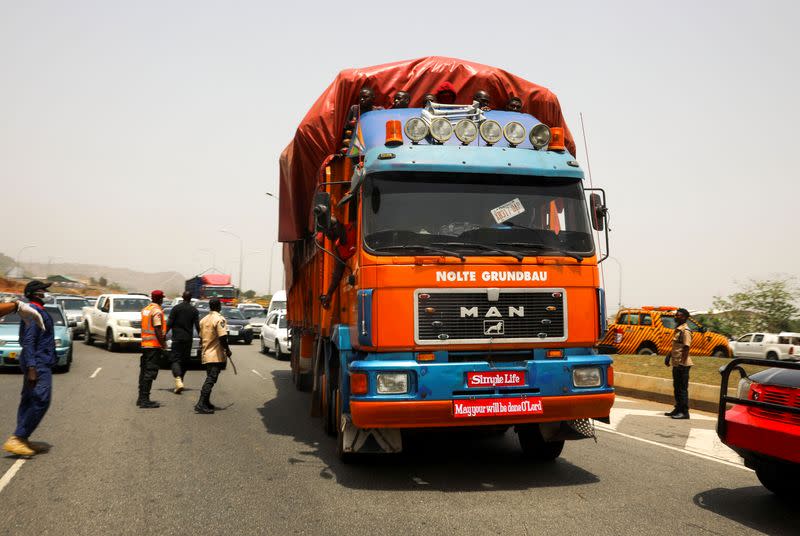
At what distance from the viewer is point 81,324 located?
28031mm

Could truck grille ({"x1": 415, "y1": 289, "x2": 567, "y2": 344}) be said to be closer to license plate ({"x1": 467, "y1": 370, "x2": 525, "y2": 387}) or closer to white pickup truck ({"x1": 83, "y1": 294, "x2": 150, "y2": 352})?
license plate ({"x1": 467, "y1": 370, "x2": 525, "y2": 387})

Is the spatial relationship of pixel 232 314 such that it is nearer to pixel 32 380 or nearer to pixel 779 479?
pixel 32 380

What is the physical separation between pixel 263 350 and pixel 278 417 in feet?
47.9

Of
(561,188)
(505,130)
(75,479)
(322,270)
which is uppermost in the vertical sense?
(505,130)

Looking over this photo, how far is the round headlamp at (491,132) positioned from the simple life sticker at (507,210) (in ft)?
2.06

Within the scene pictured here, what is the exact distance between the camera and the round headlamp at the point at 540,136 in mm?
6887

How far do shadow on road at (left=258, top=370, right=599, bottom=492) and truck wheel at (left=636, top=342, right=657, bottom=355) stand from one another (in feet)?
55.3

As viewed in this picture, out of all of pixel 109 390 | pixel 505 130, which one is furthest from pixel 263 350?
pixel 505 130

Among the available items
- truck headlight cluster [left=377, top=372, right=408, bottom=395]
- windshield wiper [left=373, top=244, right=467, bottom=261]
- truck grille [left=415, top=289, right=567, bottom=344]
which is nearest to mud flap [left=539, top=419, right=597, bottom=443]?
truck grille [left=415, top=289, right=567, bottom=344]

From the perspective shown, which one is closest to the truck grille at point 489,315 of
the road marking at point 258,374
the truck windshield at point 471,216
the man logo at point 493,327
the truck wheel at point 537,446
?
the man logo at point 493,327

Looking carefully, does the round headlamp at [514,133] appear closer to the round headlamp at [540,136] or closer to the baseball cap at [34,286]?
the round headlamp at [540,136]

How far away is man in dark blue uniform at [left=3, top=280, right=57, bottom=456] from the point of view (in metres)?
7.24

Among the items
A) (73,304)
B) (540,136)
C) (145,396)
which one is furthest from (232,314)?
(540,136)

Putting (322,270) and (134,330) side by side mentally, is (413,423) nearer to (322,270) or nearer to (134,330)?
(322,270)
